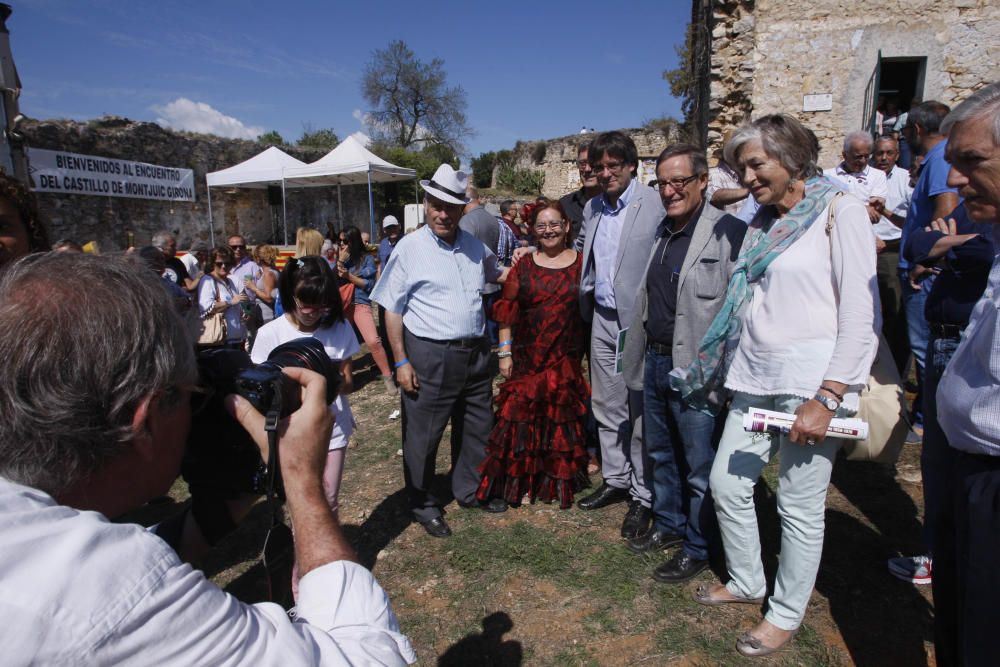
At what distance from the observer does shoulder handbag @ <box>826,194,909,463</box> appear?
209 centimetres

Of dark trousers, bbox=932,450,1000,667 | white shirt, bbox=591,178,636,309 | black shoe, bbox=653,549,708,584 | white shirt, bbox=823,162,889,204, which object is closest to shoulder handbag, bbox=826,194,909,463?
dark trousers, bbox=932,450,1000,667

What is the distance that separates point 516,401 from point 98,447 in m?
2.64

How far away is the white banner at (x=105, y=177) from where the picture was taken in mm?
12320

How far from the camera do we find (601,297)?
3209 mm

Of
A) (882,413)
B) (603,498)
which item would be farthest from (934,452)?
(603,498)

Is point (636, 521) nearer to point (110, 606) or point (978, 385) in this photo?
point (978, 385)

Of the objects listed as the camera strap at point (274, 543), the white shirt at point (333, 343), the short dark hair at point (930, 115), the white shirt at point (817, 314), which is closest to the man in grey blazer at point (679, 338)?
the white shirt at point (817, 314)

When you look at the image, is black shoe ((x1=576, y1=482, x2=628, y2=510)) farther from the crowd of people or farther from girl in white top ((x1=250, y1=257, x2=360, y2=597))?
girl in white top ((x1=250, y1=257, x2=360, y2=597))

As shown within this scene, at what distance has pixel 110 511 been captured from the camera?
891 millimetres

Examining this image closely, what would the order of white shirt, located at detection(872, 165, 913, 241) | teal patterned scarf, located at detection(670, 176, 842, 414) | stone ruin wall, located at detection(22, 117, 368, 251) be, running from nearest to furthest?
teal patterned scarf, located at detection(670, 176, 842, 414) → white shirt, located at detection(872, 165, 913, 241) → stone ruin wall, located at detection(22, 117, 368, 251)

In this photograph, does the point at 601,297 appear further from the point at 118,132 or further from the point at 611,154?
the point at 118,132

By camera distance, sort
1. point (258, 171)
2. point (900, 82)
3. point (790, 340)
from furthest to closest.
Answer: point (258, 171) < point (900, 82) < point (790, 340)

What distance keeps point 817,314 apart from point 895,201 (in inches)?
135

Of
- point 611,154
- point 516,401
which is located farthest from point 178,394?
point 611,154
